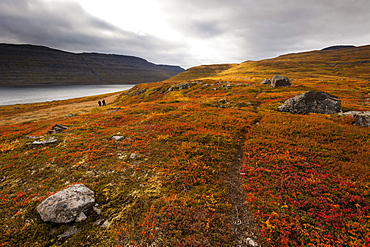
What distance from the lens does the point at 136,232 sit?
7938 mm

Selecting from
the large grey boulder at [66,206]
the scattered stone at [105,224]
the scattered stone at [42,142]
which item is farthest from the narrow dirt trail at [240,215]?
the scattered stone at [42,142]

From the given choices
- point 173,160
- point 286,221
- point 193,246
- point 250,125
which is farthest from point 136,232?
point 250,125

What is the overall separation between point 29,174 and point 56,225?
8049mm

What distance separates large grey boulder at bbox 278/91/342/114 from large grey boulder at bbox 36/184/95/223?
3809 cm

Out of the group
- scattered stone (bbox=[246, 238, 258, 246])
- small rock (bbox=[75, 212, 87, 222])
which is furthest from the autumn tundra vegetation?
small rock (bbox=[75, 212, 87, 222])

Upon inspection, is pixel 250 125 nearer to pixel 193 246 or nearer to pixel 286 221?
pixel 286 221

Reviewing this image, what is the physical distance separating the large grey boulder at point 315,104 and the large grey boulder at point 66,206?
38095 millimetres

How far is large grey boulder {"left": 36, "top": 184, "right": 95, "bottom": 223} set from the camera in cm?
836

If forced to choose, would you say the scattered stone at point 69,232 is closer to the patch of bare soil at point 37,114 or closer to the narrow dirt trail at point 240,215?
the narrow dirt trail at point 240,215

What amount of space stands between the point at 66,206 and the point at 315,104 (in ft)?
138

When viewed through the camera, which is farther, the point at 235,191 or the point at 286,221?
the point at 235,191

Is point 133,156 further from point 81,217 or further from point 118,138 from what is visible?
point 81,217

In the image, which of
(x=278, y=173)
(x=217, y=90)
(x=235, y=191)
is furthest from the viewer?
(x=217, y=90)

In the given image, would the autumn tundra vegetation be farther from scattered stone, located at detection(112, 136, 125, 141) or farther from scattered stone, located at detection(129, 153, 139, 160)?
scattered stone, located at detection(112, 136, 125, 141)
